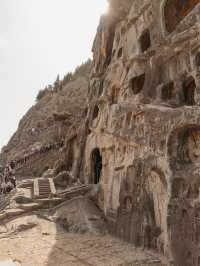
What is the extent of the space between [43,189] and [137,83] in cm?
815

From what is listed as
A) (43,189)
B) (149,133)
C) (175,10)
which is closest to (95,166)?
(43,189)

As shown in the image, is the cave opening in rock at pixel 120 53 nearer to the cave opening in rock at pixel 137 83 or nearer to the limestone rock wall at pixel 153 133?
the limestone rock wall at pixel 153 133

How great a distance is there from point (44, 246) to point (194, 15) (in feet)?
39.5

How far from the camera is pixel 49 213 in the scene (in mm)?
15555

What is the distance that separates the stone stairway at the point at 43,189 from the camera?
1726 centimetres

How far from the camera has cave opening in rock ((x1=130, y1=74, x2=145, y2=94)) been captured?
18.6 metres

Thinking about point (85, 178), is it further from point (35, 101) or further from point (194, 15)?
point (35, 101)

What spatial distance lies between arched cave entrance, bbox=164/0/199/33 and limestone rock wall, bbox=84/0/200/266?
0.06 meters

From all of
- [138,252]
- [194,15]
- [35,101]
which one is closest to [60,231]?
[138,252]

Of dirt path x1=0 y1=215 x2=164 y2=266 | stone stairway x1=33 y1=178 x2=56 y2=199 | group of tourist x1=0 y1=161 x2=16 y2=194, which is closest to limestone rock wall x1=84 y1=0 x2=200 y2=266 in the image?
dirt path x1=0 y1=215 x2=164 y2=266

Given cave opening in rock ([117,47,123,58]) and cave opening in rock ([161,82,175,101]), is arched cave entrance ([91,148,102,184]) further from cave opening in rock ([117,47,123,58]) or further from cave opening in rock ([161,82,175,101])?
cave opening in rock ([117,47,123,58])

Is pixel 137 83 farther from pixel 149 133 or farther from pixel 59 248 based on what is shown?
pixel 59 248

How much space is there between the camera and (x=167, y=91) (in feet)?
53.4

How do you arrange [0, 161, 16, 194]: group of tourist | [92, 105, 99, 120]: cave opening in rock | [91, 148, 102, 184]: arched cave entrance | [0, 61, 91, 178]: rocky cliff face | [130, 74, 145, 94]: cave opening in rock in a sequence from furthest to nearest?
[0, 61, 91, 178]: rocky cliff face
[92, 105, 99, 120]: cave opening in rock
[91, 148, 102, 184]: arched cave entrance
[0, 161, 16, 194]: group of tourist
[130, 74, 145, 94]: cave opening in rock
